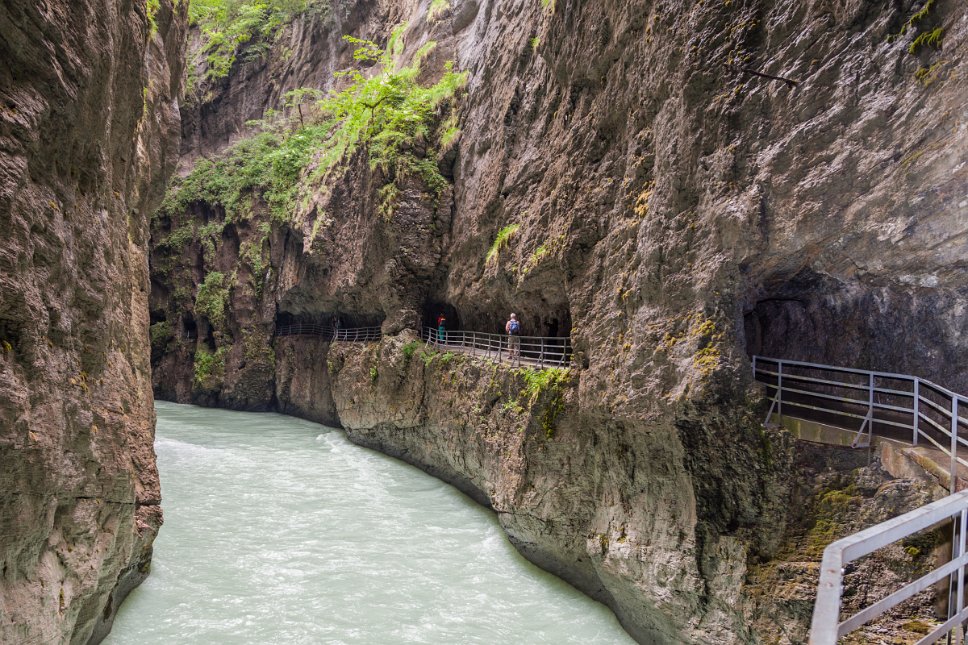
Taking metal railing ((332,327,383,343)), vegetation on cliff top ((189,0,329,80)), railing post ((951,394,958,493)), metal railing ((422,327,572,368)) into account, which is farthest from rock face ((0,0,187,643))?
vegetation on cliff top ((189,0,329,80))

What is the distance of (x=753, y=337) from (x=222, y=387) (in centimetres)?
2568

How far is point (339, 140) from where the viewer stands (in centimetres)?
2261

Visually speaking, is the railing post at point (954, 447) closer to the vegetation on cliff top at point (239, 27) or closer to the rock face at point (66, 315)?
the rock face at point (66, 315)

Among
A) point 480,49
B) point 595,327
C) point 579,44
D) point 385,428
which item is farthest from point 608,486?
point 480,49

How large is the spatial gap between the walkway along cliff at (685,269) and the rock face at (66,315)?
667 centimetres

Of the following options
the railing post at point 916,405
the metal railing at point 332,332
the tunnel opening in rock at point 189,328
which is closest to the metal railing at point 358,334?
the metal railing at point 332,332

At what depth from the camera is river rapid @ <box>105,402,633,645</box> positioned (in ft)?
26.7

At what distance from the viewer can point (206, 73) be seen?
35031 mm

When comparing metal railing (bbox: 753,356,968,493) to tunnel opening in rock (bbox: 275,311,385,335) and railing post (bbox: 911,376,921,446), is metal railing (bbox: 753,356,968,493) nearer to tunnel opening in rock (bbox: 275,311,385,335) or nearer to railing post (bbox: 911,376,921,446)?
railing post (bbox: 911,376,921,446)

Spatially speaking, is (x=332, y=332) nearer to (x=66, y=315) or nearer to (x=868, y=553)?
(x=66, y=315)

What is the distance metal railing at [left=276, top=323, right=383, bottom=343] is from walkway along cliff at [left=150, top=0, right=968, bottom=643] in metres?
3.59

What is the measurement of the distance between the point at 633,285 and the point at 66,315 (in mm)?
6889

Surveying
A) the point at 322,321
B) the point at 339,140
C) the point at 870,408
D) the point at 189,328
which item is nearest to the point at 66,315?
the point at 870,408

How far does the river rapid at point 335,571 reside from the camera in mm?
8133
